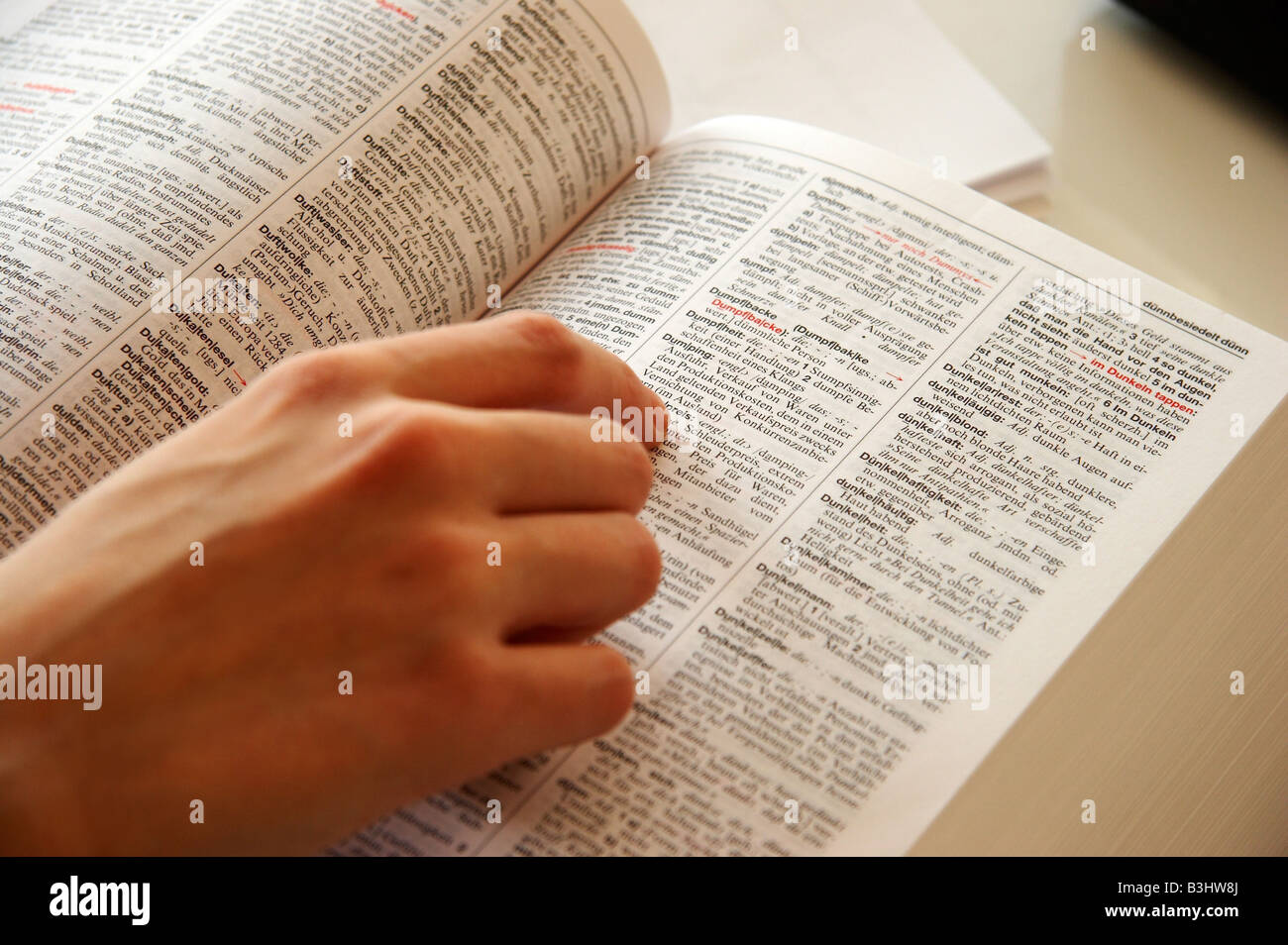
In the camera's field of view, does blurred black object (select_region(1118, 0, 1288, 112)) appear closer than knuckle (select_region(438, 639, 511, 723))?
No

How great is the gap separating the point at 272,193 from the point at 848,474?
333 mm

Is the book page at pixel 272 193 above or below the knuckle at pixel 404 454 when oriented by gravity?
above

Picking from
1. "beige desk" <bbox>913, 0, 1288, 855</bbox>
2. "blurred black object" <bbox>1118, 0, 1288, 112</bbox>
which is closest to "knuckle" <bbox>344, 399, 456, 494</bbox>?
"beige desk" <bbox>913, 0, 1288, 855</bbox>

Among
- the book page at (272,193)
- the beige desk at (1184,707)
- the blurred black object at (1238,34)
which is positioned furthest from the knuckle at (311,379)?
the blurred black object at (1238,34)

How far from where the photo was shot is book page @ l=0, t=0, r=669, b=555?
0.52m

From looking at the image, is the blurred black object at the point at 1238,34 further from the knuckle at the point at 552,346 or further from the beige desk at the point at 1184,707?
the knuckle at the point at 552,346

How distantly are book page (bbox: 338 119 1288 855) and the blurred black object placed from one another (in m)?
0.25

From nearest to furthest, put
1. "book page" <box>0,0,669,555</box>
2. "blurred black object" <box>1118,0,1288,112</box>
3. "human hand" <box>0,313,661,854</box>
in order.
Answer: "human hand" <box>0,313,661,854</box> → "book page" <box>0,0,669,555</box> → "blurred black object" <box>1118,0,1288,112</box>

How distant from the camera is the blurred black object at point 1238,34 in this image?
26.8 inches

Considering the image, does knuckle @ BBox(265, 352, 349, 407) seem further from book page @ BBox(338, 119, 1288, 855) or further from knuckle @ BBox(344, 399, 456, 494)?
book page @ BBox(338, 119, 1288, 855)

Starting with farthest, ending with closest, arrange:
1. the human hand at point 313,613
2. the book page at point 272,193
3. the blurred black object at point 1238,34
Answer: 1. the blurred black object at point 1238,34
2. the book page at point 272,193
3. the human hand at point 313,613

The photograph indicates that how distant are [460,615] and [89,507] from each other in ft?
0.49

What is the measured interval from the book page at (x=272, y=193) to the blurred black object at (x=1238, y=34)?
37 cm
